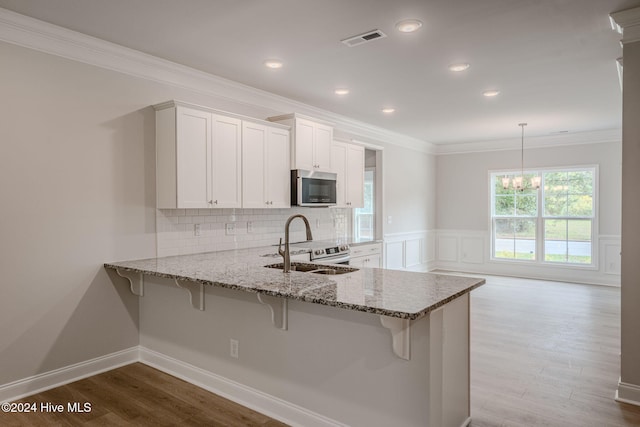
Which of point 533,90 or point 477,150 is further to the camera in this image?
point 477,150

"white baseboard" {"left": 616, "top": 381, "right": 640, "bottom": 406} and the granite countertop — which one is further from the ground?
the granite countertop

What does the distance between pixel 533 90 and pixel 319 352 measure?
3772 millimetres

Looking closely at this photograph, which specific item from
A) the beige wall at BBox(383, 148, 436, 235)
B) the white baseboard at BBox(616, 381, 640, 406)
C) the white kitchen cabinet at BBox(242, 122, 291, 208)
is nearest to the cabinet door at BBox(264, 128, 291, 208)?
the white kitchen cabinet at BBox(242, 122, 291, 208)

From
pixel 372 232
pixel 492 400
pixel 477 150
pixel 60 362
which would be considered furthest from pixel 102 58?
pixel 477 150

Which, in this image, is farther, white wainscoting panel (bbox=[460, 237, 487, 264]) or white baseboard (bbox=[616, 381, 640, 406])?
white wainscoting panel (bbox=[460, 237, 487, 264])

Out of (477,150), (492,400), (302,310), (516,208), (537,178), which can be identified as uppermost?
(477,150)

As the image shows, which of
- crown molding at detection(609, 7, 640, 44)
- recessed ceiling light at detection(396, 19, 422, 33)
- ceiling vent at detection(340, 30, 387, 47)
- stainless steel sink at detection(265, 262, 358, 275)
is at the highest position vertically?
ceiling vent at detection(340, 30, 387, 47)

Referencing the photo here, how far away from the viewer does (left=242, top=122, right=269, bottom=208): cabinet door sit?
159 inches

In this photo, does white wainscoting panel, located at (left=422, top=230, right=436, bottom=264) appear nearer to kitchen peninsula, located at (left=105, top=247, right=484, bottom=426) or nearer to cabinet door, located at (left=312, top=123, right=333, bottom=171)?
cabinet door, located at (left=312, top=123, right=333, bottom=171)

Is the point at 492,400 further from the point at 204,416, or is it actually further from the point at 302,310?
the point at 204,416

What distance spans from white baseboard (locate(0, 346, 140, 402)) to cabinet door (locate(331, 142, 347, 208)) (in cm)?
290

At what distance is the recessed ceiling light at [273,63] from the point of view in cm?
359

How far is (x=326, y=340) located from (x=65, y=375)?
2130 millimetres

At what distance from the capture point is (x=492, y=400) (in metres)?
2.86
